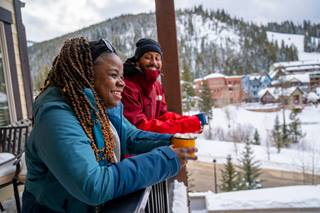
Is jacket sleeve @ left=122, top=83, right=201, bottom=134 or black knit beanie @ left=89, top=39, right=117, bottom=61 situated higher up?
black knit beanie @ left=89, top=39, right=117, bottom=61

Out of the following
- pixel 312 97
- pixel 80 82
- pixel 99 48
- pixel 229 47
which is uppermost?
pixel 229 47

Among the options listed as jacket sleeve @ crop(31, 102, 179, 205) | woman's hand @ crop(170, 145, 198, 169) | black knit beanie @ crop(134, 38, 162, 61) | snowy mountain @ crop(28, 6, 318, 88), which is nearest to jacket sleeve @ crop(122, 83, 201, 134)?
black knit beanie @ crop(134, 38, 162, 61)

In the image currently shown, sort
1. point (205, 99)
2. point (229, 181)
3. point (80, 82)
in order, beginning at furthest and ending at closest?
point (205, 99)
point (229, 181)
point (80, 82)

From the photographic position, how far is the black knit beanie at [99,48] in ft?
2.97

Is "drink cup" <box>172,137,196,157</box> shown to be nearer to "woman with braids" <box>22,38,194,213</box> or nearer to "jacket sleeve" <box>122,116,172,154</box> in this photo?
"woman with braids" <box>22,38,194,213</box>

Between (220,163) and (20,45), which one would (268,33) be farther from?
(20,45)

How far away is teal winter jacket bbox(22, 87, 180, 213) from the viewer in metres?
0.67

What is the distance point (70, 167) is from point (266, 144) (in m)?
25.9

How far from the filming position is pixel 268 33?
3322 cm

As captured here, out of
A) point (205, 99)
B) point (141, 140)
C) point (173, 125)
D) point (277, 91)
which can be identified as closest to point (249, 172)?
point (205, 99)

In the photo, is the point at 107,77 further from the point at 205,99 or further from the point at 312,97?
the point at 312,97

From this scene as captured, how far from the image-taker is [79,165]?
2.20ft

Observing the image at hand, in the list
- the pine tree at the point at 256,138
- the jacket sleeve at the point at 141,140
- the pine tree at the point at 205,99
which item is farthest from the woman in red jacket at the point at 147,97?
the pine tree at the point at 256,138

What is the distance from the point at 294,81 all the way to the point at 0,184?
2284 centimetres
